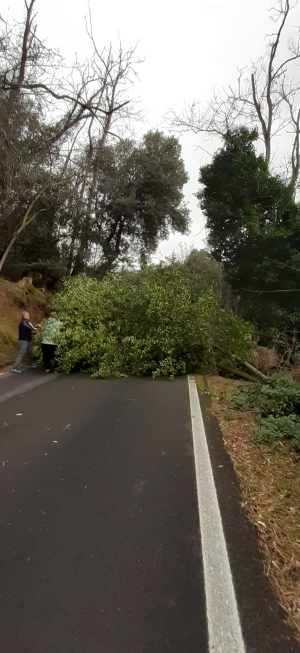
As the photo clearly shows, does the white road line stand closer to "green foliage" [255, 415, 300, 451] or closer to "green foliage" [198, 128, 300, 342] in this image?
"green foliage" [255, 415, 300, 451]

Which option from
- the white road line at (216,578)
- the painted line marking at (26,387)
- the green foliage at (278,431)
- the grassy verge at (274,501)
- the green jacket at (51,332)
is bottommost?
the painted line marking at (26,387)

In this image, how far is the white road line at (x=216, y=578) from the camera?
1.89 m

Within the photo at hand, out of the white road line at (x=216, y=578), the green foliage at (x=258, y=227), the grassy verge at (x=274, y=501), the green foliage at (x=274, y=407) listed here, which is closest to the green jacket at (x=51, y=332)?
the green foliage at (x=274, y=407)

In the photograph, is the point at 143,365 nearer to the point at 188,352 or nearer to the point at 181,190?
the point at 188,352

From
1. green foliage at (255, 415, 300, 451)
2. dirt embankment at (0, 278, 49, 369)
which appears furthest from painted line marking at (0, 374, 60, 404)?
green foliage at (255, 415, 300, 451)

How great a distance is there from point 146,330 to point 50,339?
2.55 m

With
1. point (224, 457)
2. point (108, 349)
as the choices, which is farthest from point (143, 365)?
point (224, 457)

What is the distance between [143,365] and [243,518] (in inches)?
265

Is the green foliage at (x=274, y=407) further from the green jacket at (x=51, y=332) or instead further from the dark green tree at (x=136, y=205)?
the dark green tree at (x=136, y=205)

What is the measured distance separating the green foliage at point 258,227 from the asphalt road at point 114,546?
45.5 ft

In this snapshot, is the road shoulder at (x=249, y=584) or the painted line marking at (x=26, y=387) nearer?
the road shoulder at (x=249, y=584)

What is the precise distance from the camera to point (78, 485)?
3.47 meters

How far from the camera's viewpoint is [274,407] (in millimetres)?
5621

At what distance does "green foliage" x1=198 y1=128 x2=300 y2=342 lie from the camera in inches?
683
